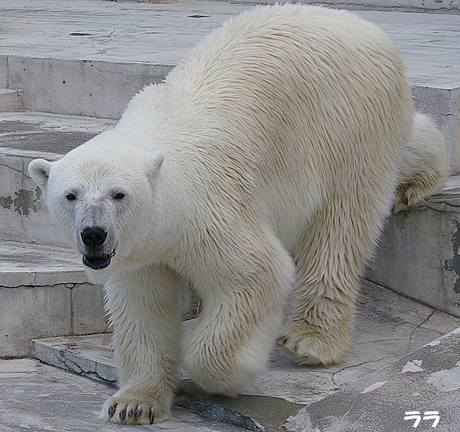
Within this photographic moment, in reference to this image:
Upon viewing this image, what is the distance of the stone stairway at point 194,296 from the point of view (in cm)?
282

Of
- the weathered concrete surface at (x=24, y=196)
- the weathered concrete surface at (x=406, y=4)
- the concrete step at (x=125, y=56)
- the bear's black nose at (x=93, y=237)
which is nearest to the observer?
the bear's black nose at (x=93, y=237)

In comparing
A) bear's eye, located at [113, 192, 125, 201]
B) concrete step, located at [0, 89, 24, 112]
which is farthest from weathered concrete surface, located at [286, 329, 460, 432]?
concrete step, located at [0, 89, 24, 112]

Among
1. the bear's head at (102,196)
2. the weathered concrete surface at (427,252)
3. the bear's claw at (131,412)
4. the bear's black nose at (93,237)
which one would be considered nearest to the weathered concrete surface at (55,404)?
the bear's claw at (131,412)

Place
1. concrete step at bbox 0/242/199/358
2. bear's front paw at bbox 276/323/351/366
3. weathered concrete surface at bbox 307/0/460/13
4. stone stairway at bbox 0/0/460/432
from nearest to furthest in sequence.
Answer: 1. stone stairway at bbox 0/0/460/432
2. bear's front paw at bbox 276/323/351/366
3. concrete step at bbox 0/242/199/358
4. weathered concrete surface at bbox 307/0/460/13

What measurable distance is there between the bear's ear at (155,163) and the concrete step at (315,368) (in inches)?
33.4

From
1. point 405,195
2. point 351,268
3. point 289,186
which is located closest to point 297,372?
point 351,268

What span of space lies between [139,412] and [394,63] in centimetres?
163

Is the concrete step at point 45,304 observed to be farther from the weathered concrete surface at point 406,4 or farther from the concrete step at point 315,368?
the weathered concrete surface at point 406,4

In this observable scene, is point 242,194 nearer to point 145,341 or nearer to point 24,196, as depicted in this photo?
point 145,341

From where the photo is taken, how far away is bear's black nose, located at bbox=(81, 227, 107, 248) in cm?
252

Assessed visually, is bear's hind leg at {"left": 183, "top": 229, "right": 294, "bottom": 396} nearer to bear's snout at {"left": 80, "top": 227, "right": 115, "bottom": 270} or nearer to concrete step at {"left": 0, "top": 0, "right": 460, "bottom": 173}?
bear's snout at {"left": 80, "top": 227, "right": 115, "bottom": 270}

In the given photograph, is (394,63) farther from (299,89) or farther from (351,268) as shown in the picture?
(351,268)

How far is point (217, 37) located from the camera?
3.38 m

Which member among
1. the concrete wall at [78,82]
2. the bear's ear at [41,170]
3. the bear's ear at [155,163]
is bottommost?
the concrete wall at [78,82]
